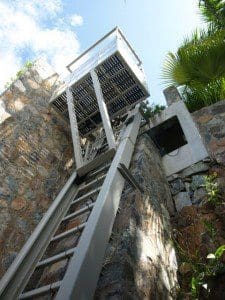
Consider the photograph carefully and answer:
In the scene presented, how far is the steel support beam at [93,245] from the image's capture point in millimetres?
2277

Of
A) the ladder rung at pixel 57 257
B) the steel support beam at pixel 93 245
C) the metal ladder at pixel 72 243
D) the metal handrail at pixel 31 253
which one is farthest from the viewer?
the metal handrail at pixel 31 253

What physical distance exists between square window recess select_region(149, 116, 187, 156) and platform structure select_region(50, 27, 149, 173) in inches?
27.4

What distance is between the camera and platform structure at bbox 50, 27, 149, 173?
5.52 meters

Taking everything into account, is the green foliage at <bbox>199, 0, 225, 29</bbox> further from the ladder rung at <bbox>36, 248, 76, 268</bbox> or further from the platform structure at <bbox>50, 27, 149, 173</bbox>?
the ladder rung at <bbox>36, 248, 76, 268</bbox>

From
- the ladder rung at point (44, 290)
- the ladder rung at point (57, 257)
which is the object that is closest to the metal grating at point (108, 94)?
the ladder rung at point (57, 257)

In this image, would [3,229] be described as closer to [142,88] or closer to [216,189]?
Result: [216,189]

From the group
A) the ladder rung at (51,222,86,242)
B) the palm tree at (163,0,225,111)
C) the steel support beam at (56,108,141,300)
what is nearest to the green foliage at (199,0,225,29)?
the palm tree at (163,0,225,111)

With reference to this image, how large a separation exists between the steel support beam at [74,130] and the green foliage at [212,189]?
1.48 meters

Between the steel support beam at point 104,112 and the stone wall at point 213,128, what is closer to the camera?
the steel support beam at point 104,112

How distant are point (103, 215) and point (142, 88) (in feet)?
10.5

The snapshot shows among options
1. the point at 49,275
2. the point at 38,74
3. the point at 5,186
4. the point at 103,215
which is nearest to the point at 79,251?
the point at 103,215

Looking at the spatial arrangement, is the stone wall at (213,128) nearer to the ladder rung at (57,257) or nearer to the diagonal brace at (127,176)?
the diagonal brace at (127,176)

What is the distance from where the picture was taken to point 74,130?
16.8 feet

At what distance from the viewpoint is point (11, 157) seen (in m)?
4.49
